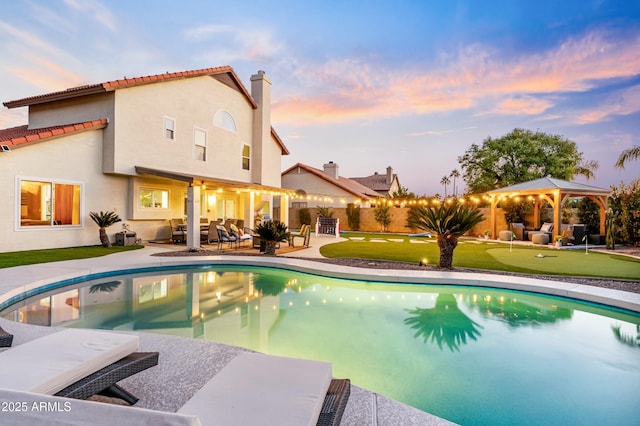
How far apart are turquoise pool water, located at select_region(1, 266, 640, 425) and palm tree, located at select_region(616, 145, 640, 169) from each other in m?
15.9

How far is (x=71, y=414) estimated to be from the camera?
4.44ft

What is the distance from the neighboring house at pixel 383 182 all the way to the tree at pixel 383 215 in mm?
20553

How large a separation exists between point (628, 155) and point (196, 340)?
73.6 feet

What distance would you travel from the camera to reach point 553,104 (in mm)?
20750

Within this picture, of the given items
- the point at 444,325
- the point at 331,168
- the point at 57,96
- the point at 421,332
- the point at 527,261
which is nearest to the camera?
the point at 421,332

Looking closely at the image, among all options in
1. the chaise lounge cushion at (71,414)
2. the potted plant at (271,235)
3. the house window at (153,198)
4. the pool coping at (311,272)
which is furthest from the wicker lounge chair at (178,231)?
the chaise lounge cushion at (71,414)

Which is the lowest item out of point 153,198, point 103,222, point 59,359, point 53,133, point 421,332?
point 421,332

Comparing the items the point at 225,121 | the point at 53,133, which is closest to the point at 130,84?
the point at 53,133

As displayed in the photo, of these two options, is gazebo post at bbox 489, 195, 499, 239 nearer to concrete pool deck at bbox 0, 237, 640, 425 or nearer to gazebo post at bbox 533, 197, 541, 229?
gazebo post at bbox 533, 197, 541, 229

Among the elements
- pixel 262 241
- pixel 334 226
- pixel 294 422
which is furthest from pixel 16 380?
pixel 334 226

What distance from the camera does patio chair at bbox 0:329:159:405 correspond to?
7.27ft

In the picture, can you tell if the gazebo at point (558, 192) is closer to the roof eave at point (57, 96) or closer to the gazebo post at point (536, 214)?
the gazebo post at point (536, 214)

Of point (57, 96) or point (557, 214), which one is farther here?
point (557, 214)

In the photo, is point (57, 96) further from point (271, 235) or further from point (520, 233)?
point (520, 233)
